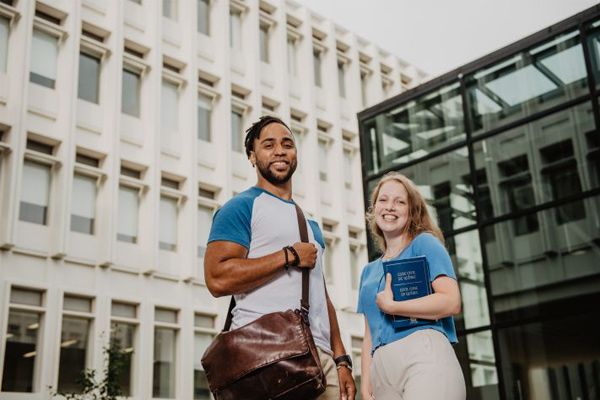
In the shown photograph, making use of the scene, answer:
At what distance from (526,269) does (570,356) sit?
1.90 m

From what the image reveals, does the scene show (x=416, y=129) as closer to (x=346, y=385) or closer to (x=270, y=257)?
(x=346, y=385)

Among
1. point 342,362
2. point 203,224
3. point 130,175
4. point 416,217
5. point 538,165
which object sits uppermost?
point 130,175

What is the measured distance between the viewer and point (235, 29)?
26.8m

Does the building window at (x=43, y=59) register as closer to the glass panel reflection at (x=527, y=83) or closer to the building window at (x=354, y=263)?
the glass panel reflection at (x=527, y=83)

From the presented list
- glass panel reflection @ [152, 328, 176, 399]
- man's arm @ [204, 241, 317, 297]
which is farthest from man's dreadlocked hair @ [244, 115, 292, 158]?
glass panel reflection @ [152, 328, 176, 399]

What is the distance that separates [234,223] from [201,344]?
62.7 ft

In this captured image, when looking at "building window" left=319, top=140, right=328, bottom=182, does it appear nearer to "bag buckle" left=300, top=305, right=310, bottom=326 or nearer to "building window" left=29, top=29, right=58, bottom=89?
"building window" left=29, top=29, right=58, bottom=89

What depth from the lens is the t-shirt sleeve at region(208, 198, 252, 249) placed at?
10.6ft

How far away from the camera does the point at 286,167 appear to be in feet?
11.5

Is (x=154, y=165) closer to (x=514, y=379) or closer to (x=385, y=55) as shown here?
(x=514, y=379)

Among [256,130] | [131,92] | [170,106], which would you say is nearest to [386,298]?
[256,130]

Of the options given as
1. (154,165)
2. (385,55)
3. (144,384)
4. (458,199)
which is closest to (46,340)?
(144,384)

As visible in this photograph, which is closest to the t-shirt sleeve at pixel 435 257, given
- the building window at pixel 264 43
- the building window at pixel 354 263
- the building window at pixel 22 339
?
the building window at pixel 22 339

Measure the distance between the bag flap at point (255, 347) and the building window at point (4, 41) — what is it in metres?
18.4
